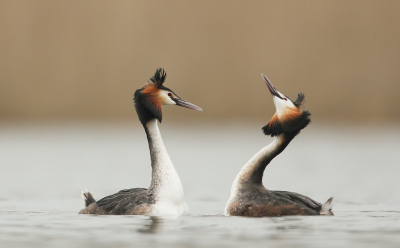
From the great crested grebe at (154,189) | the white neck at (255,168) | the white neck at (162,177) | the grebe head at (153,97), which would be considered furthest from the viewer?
the grebe head at (153,97)

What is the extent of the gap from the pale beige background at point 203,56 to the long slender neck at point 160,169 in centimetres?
3541

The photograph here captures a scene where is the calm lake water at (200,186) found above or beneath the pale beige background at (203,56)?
beneath

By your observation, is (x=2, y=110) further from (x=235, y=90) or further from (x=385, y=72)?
(x=385, y=72)

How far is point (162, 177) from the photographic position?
11.2 metres

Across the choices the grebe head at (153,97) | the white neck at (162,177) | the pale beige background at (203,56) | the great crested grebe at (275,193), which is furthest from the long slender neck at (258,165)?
the pale beige background at (203,56)

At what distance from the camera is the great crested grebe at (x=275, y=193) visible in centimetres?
1070

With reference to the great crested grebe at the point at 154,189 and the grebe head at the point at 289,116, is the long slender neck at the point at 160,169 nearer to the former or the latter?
the great crested grebe at the point at 154,189

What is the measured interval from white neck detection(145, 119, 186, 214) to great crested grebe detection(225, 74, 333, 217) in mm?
778

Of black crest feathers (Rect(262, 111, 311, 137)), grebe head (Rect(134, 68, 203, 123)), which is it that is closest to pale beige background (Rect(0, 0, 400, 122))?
grebe head (Rect(134, 68, 203, 123))

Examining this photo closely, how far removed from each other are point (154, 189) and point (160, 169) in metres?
0.36

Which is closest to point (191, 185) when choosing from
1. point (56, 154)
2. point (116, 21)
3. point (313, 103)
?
point (56, 154)

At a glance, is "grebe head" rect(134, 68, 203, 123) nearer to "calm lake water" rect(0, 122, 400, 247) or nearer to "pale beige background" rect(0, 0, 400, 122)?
"calm lake water" rect(0, 122, 400, 247)

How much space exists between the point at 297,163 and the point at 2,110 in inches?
1161

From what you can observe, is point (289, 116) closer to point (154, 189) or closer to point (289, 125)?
point (289, 125)
